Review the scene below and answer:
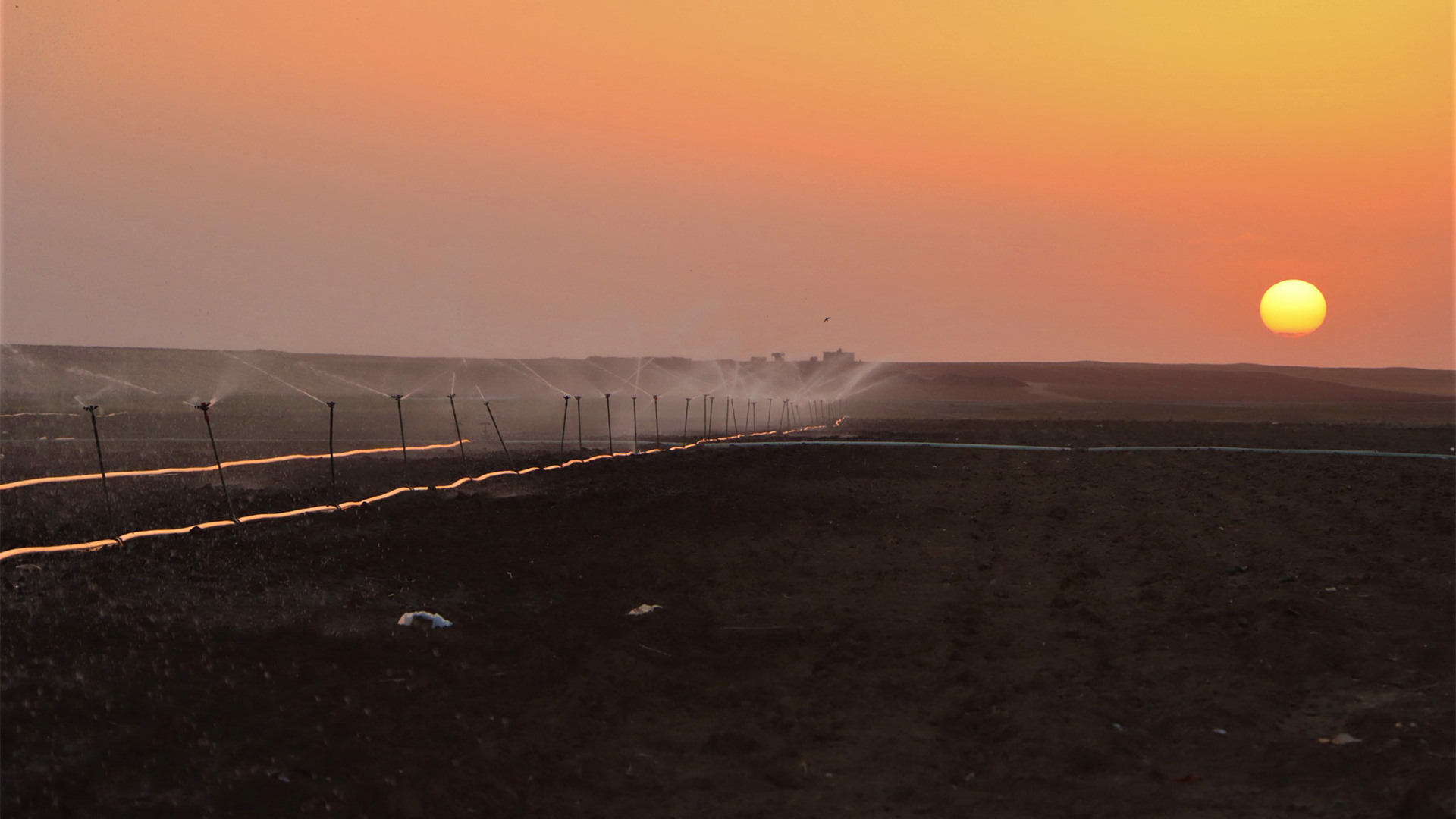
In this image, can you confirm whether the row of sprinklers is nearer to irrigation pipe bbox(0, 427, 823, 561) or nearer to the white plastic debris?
irrigation pipe bbox(0, 427, 823, 561)

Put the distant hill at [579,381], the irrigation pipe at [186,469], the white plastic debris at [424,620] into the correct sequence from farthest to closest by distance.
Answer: the distant hill at [579,381] → the irrigation pipe at [186,469] → the white plastic debris at [424,620]

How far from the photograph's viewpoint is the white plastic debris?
9695mm

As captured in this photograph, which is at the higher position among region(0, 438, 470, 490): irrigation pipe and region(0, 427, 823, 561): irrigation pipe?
region(0, 438, 470, 490): irrigation pipe

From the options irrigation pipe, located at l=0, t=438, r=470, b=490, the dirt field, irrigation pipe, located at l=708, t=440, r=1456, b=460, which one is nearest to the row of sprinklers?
irrigation pipe, located at l=0, t=438, r=470, b=490

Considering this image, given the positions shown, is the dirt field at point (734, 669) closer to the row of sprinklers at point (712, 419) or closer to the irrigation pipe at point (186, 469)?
the irrigation pipe at point (186, 469)

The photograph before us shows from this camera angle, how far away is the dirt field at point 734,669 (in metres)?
6.39

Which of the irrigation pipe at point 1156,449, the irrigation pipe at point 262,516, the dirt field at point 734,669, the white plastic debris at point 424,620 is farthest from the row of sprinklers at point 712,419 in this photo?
the white plastic debris at point 424,620

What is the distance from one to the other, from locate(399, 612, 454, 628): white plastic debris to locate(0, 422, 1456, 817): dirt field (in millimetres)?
172

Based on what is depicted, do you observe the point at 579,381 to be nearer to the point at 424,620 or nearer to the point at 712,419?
the point at 712,419

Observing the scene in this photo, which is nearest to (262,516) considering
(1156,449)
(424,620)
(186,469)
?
(424,620)

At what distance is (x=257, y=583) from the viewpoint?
1111cm

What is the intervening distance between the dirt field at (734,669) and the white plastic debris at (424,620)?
17 centimetres

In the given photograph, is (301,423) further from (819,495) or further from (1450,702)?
(1450,702)

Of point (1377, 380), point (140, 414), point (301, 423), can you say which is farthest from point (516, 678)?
point (1377, 380)
